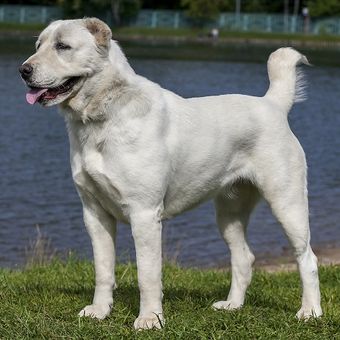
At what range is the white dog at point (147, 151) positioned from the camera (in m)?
6.13

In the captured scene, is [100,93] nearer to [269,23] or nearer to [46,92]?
[46,92]

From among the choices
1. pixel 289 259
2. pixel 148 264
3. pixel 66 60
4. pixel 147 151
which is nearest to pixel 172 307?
pixel 148 264

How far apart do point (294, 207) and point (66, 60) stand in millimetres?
1945

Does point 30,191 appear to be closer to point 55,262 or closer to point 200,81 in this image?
point 55,262

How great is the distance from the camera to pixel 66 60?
612 centimetres

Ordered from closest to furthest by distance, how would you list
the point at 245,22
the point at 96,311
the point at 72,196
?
the point at 96,311, the point at 72,196, the point at 245,22

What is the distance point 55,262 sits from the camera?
9508 millimetres

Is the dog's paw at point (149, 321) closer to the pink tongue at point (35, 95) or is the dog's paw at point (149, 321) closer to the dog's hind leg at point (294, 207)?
the dog's hind leg at point (294, 207)

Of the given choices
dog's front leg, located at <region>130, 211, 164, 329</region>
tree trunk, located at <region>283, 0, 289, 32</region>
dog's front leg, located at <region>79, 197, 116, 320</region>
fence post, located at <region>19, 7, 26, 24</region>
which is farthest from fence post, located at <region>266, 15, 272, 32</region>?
dog's front leg, located at <region>130, 211, 164, 329</region>

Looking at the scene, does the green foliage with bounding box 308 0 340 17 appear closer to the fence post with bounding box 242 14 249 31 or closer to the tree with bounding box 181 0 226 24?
the fence post with bounding box 242 14 249 31

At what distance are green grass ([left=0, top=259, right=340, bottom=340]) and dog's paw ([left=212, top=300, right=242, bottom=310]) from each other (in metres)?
0.08

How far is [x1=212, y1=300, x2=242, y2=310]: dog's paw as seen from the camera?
6909mm

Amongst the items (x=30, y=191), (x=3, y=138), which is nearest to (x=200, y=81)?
(x=3, y=138)

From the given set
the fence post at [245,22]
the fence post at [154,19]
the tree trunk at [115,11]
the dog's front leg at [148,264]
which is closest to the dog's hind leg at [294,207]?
the dog's front leg at [148,264]
